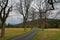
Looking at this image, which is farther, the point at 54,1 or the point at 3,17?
the point at 3,17

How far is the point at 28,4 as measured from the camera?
66.1 metres

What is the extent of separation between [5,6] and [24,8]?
118 feet

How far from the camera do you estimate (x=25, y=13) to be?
213 ft

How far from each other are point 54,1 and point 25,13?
189 ft

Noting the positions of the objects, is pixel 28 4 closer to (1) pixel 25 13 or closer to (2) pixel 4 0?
(1) pixel 25 13

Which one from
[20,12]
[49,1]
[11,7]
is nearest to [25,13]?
[20,12]

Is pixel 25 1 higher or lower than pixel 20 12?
higher

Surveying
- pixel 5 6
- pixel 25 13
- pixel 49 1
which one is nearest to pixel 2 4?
pixel 5 6

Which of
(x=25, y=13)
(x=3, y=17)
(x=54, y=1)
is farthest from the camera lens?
(x=25, y=13)

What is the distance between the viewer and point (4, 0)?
3089cm

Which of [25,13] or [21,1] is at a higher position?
[21,1]

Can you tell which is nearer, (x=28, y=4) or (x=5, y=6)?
(x=5, y=6)

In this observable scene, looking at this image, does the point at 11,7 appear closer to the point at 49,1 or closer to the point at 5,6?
the point at 5,6

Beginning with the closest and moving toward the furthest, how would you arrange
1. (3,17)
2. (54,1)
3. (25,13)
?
(54,1) < (3,17) < (25,13)
